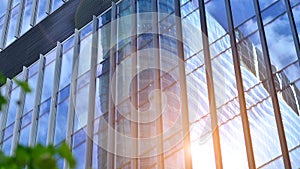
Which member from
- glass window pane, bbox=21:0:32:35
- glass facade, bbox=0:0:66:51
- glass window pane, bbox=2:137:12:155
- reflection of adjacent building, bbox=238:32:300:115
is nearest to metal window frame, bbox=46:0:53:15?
glass facade, bbox=0:0:66:51

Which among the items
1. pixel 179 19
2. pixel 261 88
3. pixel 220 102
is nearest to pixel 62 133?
pixel 179 19

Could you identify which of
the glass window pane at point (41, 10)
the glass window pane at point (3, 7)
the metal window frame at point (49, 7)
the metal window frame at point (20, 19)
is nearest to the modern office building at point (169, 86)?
the metal window frame at point (49, 7)

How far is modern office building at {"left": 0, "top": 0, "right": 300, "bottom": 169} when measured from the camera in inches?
356

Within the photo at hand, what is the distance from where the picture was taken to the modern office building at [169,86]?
9047mm

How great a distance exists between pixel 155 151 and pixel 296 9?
3.40 m

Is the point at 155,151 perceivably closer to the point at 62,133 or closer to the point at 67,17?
the point at 62,133

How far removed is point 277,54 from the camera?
30.9ft

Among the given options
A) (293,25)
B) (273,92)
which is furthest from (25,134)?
(293,25)

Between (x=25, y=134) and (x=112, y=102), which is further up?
(x=25, y=134)

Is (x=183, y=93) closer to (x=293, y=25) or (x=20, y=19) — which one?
(x=293, y=25)

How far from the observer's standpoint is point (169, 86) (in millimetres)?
10922

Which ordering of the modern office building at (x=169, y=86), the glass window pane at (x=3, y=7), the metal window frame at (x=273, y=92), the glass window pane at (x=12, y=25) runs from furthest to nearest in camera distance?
the glass window pane at (x=3, y=7)
the glass window pane at (x=12, y=25)
the modern office building at (x=169, y=86)
the metal window frame at (x=273, y=92)

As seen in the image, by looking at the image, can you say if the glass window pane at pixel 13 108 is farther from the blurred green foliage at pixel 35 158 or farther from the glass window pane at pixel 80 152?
the blurred green foliage at pixel 35 158

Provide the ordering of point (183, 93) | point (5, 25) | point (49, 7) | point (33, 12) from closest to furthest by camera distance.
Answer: point (183, 93) → point (49, 7) → point (33, 12) → point (5, 25)
